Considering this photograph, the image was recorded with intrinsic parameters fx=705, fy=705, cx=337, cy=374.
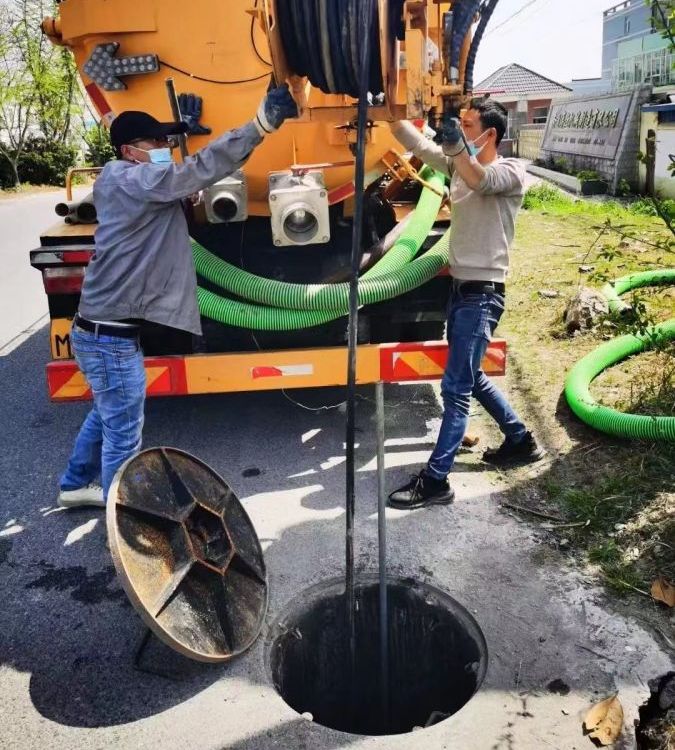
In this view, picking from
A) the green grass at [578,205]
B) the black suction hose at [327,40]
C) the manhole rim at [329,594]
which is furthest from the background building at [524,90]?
the manhole rim at [329,594]

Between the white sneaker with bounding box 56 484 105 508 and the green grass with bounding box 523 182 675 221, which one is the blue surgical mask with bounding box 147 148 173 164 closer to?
the white sneaker with bounding box 56 484 105 508

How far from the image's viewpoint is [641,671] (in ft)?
8.56

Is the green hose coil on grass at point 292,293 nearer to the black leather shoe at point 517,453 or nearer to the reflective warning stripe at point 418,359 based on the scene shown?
the reflective warning stripe at point 418,359

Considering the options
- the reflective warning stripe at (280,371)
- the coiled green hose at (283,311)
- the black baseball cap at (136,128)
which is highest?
the black baseball cap at (136,128)

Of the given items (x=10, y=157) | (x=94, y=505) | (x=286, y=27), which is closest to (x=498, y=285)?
(x=286, y=27)

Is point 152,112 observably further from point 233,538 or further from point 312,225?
point 233,538

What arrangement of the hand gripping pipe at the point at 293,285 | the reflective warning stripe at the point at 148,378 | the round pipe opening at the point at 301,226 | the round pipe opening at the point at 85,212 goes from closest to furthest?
→ the round pipe opening at the point at 301,226 → the hand gripping pipe at the point at 293,285 → the reflective warning stripe at the point at 148,378 → the round pipe opening at the point at 85,212

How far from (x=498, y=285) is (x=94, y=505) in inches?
98.6

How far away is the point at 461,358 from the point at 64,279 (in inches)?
91.2

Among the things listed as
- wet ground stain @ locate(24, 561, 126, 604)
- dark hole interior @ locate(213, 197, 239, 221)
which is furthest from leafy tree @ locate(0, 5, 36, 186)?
wet ground stain @ locate(24, 561, 126, 604)

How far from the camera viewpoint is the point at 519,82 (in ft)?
131

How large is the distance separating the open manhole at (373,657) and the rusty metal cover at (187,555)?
22 centimetres

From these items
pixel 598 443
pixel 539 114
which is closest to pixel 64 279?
pixel 598 443

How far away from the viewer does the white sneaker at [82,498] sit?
3844 mm
